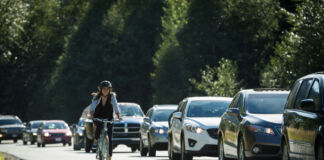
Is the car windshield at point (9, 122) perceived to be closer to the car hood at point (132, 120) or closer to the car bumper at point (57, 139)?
the car bumper at point (57, 139)

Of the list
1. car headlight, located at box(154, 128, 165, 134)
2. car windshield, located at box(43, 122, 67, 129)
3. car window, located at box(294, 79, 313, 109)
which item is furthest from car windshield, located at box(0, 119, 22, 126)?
car window, located at box(294, 79, 313, 109)

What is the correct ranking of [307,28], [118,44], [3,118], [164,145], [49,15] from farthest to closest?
1. [49,15]
2. [118,44]
3. [3,118]
4. [307,28]
5. [164,145]

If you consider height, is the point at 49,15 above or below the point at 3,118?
above

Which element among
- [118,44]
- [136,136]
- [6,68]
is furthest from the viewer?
[6,68]

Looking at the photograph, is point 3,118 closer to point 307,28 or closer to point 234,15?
point 234,15

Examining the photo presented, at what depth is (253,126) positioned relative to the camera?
49.3ft

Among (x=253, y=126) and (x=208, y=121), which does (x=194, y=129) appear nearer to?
(x=208, y=121)

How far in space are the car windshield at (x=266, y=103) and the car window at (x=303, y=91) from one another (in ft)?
11.9

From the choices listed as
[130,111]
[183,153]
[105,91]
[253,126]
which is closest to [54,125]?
[130,111]

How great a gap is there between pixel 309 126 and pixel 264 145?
3895 mm

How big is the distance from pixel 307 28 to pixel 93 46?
4378cm

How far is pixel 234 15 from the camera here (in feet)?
201

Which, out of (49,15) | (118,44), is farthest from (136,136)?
(49,15)

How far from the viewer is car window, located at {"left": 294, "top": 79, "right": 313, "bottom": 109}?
11977mm
